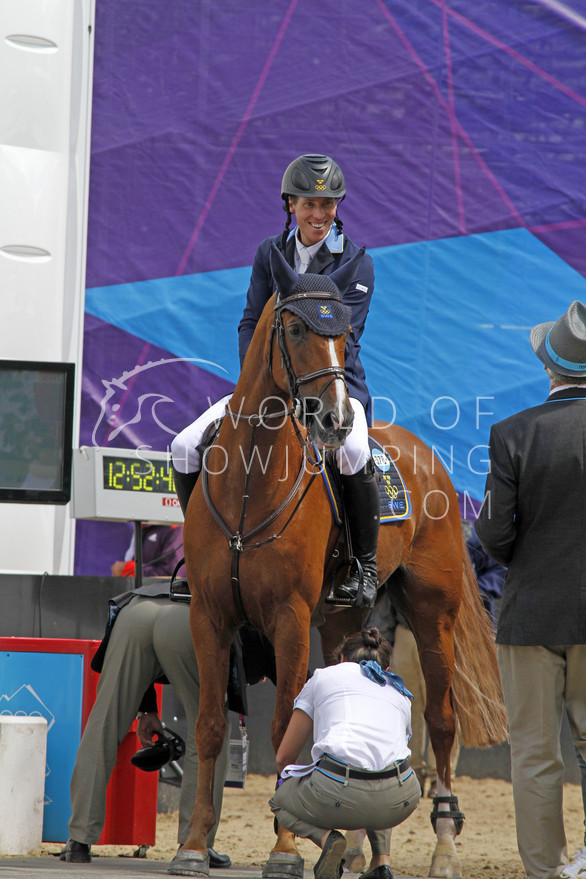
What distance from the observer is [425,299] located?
352 inches

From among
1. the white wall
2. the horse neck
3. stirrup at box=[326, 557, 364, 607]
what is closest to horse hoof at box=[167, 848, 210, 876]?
stirrup at box=[326, 557, 364, 607]

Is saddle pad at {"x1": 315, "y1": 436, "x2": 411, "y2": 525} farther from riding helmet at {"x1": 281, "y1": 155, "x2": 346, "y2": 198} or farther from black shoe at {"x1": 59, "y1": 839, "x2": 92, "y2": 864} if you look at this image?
black shoe at {"x1": 59, "y1": 839, "x2": 92, "y2": 864}

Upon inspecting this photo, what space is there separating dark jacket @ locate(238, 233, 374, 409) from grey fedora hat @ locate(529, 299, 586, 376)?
118 cm

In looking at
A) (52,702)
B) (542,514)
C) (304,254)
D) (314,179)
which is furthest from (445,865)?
(314,179)

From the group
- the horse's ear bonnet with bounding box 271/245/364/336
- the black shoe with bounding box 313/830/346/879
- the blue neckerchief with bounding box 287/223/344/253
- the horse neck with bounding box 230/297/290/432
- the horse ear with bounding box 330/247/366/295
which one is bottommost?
the black shoe with bounding box 313/830/346/879

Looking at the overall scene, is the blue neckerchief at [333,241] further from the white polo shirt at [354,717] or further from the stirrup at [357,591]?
the white polo shirt at [354,717]

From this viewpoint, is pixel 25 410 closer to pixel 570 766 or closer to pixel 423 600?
pixel 423 600

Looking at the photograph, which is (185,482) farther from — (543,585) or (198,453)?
(543,585)

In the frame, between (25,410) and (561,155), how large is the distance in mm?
5538

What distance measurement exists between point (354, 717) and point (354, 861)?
1.70 m

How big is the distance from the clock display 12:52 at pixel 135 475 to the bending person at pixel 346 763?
109 inches

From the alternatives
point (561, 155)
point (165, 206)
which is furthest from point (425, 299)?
point (165, 206)

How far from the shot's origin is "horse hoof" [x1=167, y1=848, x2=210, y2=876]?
405cm

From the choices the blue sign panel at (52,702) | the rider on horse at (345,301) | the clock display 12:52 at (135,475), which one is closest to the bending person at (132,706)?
the blue sign panel at (52,702)
